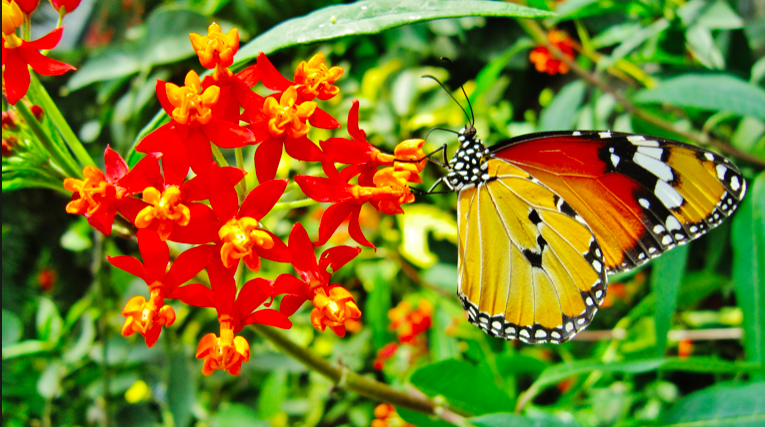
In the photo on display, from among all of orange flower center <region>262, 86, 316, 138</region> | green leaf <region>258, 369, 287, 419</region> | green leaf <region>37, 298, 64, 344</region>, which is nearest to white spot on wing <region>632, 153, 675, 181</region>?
orange flower center <region>262, 86, 316, 138</region>

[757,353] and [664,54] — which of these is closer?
→ [757,353]

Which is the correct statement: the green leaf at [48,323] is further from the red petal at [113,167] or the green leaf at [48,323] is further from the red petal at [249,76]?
the red petal at [249,76]

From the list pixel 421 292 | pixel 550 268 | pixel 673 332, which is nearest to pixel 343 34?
pixel 550 268

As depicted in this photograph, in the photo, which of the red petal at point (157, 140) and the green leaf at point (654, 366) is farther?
the green leaf at point (654, 366)

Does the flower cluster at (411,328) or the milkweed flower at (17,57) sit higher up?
the milkweed flower at (17,57)

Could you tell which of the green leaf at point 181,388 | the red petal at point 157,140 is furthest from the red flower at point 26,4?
the green leaf at point 181,388

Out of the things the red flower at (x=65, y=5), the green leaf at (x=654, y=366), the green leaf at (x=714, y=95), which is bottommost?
the green leaf at (x=654, y=366)

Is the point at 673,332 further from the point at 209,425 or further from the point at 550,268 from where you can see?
the point at 209,425
